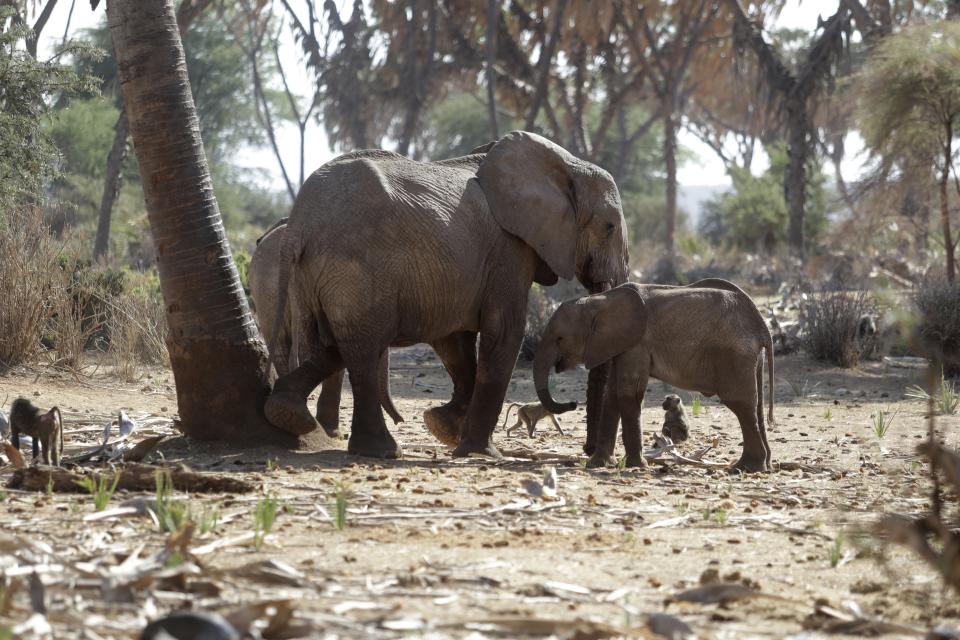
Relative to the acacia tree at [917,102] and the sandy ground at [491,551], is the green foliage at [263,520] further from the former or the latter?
the acacia tree at [917,102]

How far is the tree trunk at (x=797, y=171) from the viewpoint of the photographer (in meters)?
28.1

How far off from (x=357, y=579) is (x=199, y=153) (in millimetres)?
4313

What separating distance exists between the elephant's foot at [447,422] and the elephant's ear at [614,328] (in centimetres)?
138

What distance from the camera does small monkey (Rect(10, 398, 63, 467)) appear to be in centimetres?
689

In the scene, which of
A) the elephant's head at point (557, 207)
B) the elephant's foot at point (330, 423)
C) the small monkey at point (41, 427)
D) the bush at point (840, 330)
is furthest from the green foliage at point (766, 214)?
the small monkey at point (41, 427)

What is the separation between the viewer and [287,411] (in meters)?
7.67

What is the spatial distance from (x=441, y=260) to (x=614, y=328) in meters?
1.12

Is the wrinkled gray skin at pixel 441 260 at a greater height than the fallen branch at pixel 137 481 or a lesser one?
greater

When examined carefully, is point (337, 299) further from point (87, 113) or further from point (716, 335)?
point (87, 113)

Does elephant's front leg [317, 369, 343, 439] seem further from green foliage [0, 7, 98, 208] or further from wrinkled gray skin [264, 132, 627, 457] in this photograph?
green foliage [0, 7, 98, 208]

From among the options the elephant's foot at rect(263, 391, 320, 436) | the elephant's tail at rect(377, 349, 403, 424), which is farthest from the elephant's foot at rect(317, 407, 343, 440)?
the elephant's foot at rect(263, 391, 320, 436)

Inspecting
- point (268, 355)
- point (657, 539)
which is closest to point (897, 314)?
point (657, 539)

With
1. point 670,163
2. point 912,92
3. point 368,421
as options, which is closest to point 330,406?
point 368,421

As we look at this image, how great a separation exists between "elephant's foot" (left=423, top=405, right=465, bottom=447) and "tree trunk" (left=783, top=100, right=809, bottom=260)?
2015 cm
